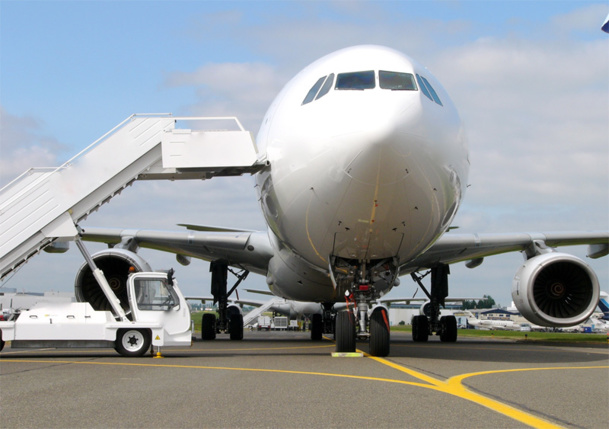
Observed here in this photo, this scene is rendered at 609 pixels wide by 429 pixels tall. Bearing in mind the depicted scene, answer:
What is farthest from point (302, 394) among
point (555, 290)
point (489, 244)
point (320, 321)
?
point (320, 321)

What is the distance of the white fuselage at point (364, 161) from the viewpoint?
31.9ft

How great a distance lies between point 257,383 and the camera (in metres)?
7.67

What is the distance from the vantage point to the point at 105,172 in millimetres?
13047

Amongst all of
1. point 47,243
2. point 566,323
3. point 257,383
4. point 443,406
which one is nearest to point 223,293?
point 47,243

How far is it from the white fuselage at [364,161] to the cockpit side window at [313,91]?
2.8 inches

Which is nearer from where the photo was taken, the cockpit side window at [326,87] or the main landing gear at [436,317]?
the cockpit side window at [326,87]

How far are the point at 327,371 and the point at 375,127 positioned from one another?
3.29 meters

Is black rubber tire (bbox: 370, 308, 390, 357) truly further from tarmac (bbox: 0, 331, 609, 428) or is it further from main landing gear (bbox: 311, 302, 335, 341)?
main landing gear (bbox: 311, 302, 335, 341)

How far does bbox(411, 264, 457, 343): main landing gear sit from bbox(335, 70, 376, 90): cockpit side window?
1023 centimetres

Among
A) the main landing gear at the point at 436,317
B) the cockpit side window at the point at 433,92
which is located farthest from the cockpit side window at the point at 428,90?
the main landing gear at the point at 436,317

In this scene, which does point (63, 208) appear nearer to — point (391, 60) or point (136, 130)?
point (136, 130)

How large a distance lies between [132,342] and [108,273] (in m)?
4.43

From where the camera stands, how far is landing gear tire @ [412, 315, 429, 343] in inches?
795

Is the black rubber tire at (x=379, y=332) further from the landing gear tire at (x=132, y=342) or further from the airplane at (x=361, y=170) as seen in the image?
the landing gear tire at (x=132, y=342)
